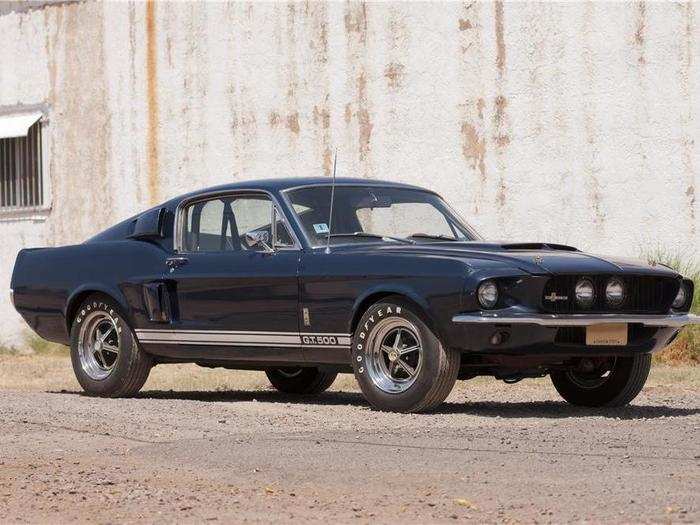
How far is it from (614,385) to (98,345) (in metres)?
3.70

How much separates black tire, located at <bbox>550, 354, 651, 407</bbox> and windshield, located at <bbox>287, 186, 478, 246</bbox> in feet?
3.78

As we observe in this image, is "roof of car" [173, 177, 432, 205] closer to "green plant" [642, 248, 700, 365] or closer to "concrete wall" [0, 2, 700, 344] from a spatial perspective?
"green plant" [642, 248, 700, 365]

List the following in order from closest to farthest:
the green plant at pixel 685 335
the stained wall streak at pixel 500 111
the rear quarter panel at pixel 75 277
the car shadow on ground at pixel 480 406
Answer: the car shadow on ground at pixel 480 406 < the rear quarter panel at pixel 75 277 < the green plant at pixel 685 335 < the stained wall streak at pixel 500 111

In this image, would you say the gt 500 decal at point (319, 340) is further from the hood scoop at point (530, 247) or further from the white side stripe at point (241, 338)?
the hood scoop at point (530, 247)

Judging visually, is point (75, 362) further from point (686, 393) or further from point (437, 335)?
point (686, 393)

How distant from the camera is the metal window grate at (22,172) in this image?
19.5 meters

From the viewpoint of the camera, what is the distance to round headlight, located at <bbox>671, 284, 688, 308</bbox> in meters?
9.87

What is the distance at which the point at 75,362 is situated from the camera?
11.5 metres

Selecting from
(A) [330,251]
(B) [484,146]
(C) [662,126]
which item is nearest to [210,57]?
(B) [484,146]

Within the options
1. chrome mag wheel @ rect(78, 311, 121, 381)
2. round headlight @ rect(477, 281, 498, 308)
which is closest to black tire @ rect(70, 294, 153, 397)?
chrome mag wheel @ rect(78, 311, 121, 381)

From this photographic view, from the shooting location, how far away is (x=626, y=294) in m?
9.48

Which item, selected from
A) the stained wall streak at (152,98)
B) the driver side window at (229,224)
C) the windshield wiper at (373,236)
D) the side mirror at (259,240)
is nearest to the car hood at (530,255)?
the windshield wiper at (373,236)

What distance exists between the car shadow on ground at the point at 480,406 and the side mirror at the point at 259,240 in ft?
4.01

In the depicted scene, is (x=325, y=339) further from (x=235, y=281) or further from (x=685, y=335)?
(x=685, y=335)
